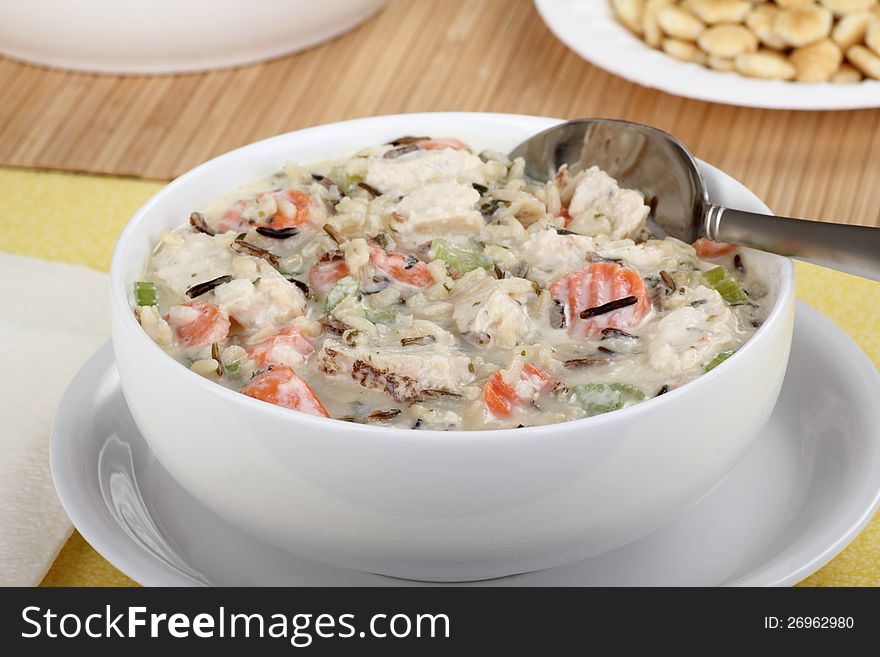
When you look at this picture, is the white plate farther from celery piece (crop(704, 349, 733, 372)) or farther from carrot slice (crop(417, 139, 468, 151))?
celery piece (crop(704, 349, 733, 372))

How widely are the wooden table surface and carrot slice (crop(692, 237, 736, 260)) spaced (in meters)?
0.99

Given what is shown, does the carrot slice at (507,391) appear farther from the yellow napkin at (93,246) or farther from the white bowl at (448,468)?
the yellow napkin at (93,246)

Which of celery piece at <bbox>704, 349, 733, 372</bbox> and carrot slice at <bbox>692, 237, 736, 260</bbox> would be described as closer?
celery piece at <bbox>704, 349, 733, 372</bbox>

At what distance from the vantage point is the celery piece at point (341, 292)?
166 cm

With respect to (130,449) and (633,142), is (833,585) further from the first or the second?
(130,449)

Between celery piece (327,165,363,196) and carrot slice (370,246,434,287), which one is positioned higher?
carrot slice (370,246,434,287)

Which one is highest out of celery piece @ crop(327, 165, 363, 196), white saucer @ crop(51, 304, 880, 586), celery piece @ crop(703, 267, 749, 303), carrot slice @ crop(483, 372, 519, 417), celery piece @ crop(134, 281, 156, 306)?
carrot slice @ crop(483, 372, 519, 417)

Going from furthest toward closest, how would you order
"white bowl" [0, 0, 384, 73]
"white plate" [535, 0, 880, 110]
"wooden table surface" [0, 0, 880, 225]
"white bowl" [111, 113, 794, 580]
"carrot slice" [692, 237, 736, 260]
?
1. "white bowl" [0, 0, 384, 73]
2. "wooden table surface" [0, 0, 880, 225]
3. "white plate" [535, 0, 880, 110]
4. "carrot slice" [692, 237, 736, 260]
5. "white bowl" [111, 113, 794, 580]

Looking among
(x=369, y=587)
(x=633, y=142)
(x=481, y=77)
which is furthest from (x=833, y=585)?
(x=481, y=77)

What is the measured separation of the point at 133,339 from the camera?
1493 mm

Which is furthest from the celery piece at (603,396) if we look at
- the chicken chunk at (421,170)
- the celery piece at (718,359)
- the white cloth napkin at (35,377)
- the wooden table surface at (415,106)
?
the wooden table surface at (415,106)

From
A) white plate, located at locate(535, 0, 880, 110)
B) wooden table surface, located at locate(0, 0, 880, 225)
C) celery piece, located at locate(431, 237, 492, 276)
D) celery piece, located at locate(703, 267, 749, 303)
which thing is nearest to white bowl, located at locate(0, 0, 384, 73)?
wooden table surface, located at locate(0, 0, 880, 225)

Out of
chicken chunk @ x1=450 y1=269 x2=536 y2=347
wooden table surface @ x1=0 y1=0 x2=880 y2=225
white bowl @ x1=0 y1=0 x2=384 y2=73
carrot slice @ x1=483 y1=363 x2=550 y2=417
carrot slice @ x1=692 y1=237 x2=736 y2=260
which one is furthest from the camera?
white bowl @ x1=0 y1=0 x2=384 y2=73

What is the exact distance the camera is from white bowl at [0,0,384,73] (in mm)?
3156
